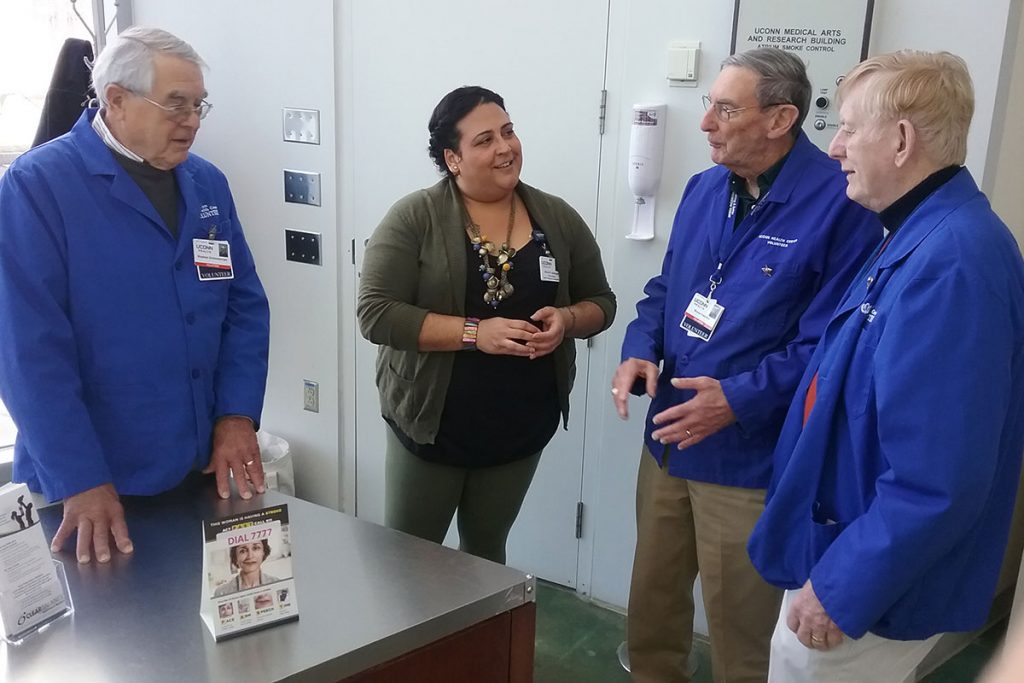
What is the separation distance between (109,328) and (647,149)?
1484mm

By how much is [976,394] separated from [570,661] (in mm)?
1649

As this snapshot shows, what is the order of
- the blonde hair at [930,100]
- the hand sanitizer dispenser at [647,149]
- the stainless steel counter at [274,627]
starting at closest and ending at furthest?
the stainless steel counter at [274,627], the blonde hair at [930,100], the hand sanitizer dispenser at [647,149]

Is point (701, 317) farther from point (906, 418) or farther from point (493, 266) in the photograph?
point (906, 418)

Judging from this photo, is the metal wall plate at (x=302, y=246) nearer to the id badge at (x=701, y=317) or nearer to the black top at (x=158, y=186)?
the black top at (x=158, y=186)

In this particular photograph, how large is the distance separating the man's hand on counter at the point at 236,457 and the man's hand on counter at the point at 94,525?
234 mm

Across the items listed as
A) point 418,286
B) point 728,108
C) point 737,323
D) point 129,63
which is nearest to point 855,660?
point 737,323

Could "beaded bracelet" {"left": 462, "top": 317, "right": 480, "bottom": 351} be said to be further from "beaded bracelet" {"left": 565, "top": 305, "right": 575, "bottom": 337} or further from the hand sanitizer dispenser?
the hand sanitizer dispenser

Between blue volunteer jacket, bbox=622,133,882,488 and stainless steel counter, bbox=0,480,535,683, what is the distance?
0.63 metres

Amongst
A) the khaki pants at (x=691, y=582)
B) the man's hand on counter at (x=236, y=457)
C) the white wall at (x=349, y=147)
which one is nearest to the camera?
the man's hand on counter at (x=236, y=457)

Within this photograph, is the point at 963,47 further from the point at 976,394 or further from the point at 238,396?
the point at 238,396

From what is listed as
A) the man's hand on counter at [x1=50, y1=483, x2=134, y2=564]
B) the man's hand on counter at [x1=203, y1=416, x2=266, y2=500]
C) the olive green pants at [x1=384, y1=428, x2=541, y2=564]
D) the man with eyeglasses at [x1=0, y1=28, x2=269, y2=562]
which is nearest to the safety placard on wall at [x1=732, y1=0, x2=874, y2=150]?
the olive green pants at [x1=384, y1=428, x2=541, y2=564]

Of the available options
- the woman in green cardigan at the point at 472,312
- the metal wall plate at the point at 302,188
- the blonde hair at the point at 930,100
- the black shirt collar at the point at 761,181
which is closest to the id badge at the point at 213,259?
the woman in green cardigan at the point at 472,312

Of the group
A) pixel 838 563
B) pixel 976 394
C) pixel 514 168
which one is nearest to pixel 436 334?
pixel 514 168

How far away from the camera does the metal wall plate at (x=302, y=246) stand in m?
A: 3.23
